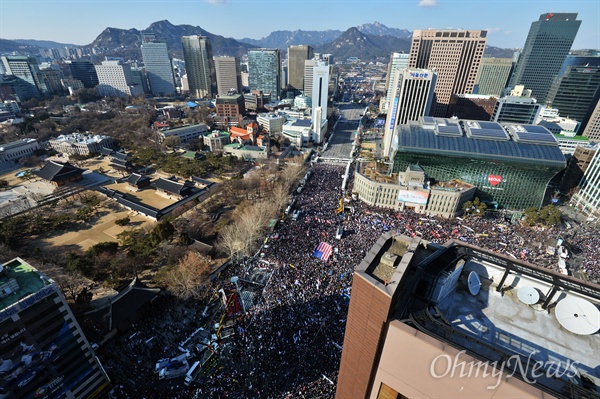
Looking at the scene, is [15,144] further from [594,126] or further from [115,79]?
[594,126]

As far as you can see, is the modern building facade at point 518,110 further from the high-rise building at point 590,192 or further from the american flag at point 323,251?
the american flag at point 323,251

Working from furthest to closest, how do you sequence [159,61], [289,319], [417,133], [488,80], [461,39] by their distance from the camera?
[159,61], [488,80], [461,39], [417,133], [289,319]

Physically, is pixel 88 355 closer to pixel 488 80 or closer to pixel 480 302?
pixel 480 302

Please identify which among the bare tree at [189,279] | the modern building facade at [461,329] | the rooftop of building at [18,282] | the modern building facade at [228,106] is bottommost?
the bare tree at [189,279]

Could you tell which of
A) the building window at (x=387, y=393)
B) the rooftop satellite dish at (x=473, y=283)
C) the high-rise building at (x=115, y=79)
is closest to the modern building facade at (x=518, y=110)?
the rooftop satellite dish at (x=473, y=283)

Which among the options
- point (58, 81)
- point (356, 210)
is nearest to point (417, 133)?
point (356, 210)
